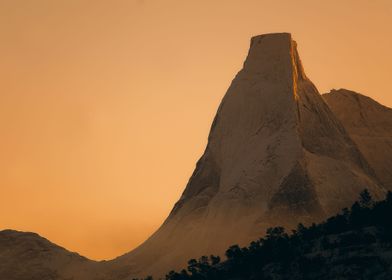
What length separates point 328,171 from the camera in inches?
7402

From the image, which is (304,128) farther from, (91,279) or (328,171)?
(91,279)

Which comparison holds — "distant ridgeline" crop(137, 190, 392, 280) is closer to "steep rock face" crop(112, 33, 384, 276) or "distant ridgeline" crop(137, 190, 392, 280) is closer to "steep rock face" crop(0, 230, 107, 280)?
"steep rock face" crop(112, 33, 384, 276)

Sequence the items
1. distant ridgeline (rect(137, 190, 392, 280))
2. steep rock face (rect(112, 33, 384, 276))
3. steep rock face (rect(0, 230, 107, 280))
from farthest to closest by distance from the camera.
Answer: steep rock face (rect(0, 230, 107, 280)), steep rock face (rect(112, 33, 384, 276)), distant ridgeline (rect(137, 190, 392, 280))

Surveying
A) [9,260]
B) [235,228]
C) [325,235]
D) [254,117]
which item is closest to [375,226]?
[325,235]

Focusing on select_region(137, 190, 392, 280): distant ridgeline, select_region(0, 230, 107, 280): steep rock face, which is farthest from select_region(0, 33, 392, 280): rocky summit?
select_region(137, 190, 392, 280): distant ridgeline

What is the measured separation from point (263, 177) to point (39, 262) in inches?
1310

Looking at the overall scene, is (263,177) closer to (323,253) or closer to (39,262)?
(39,262)

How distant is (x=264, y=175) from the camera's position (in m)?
188

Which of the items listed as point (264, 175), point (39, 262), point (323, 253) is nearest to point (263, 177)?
point (264, 175)

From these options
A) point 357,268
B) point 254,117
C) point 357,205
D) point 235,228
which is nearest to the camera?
point 357,268

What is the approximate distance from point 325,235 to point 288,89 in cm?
4142

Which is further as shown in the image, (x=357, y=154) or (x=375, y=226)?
(x=357, y=154)

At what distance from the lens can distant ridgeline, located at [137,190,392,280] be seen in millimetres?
147125

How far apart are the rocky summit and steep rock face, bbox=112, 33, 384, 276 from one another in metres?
0.13
